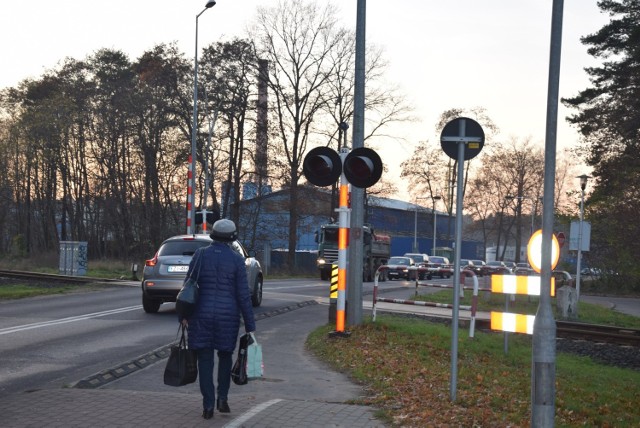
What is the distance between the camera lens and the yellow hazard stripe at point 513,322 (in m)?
9.16

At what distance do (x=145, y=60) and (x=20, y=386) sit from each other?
46111 mm

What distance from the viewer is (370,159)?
43.6 feet

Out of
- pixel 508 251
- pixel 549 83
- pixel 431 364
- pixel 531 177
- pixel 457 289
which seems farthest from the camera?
pixel 508 251

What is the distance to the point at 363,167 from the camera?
13.3m

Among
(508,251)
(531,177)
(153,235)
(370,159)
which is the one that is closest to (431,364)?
(370,159)

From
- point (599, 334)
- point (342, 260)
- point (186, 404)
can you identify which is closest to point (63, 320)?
point (342, 260)

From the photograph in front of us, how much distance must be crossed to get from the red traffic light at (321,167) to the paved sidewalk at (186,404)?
3327 millimetres

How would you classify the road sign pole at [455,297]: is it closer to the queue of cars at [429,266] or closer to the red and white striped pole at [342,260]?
the red and white striped pole at [342,260]

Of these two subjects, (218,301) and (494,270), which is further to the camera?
(494,270)

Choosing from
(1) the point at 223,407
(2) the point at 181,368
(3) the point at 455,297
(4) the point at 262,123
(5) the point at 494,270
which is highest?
(4) the point at 262,123

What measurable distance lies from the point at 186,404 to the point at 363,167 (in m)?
5.80

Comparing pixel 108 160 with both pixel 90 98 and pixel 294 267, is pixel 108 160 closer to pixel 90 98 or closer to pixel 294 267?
pixel 90 98

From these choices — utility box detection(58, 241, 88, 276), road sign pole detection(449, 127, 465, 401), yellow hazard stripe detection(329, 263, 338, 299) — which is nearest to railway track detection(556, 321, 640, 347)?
yellow hazard stripe detection(329, 263, 338, 299)

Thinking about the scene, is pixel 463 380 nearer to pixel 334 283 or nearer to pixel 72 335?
pixel 334 283
